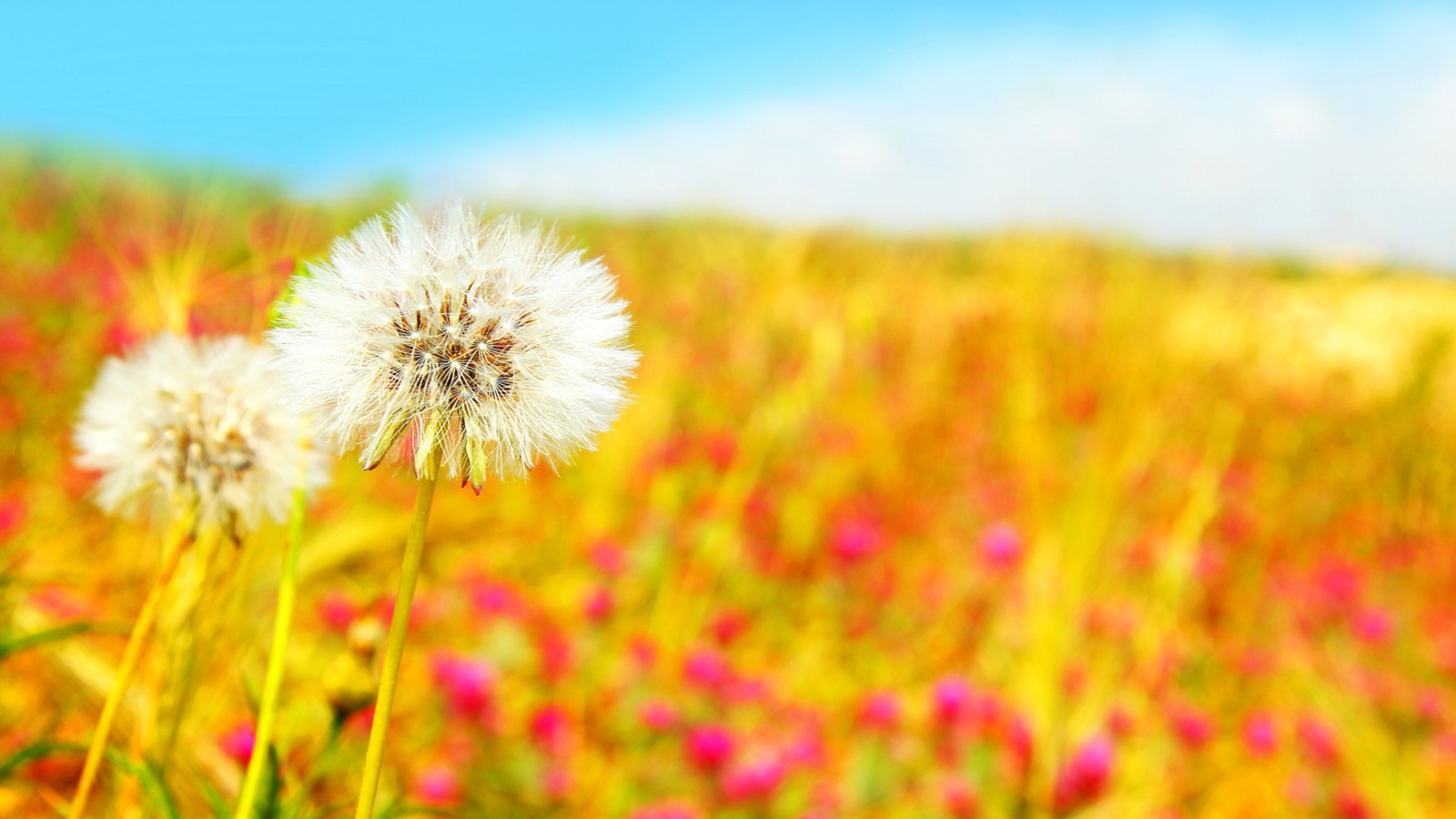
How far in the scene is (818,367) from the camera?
13.4 feet

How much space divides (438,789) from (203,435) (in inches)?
40.4

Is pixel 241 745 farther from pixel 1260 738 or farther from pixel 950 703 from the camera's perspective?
pixel 1260 738

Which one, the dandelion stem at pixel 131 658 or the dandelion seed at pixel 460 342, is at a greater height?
Answer: the dandelion seed at pixel 460 342

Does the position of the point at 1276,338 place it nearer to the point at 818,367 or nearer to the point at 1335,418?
the point at 1335,418

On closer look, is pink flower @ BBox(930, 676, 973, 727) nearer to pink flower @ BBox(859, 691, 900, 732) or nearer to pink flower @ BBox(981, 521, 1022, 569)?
pink flower @ BBox(859, 691, 900, 732)

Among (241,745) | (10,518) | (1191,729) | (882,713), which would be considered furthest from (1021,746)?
(10,518)

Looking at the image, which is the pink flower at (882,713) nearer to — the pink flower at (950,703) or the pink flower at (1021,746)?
the pink flower at (950,703)

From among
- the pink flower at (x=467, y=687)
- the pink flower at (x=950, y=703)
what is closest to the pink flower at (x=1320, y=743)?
the pink flower at (x=950, y=703)

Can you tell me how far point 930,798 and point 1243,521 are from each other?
250 centimetres

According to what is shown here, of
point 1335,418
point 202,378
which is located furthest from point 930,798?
point 1335,418

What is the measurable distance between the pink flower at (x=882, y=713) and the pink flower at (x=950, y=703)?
90 mm

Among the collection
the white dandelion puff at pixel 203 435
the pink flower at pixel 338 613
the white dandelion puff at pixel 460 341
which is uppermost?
the white dandelion puff at pixel 460 341

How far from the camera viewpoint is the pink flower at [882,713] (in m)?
2.03

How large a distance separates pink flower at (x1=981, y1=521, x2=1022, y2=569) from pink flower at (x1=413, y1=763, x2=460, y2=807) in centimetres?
164
